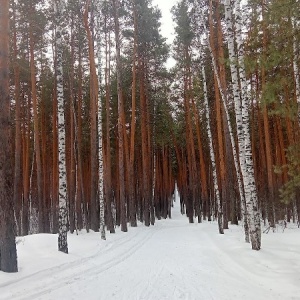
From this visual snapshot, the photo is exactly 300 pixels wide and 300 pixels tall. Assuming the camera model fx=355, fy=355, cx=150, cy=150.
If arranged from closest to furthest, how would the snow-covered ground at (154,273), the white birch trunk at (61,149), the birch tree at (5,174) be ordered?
the snow-covered ground at (154,273) < the birch tree at (5,174) < the white birch trunk at (61,149)

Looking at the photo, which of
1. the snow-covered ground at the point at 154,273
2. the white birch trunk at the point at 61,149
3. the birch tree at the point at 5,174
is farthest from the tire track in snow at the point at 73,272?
the white birch trunk at the point at 61,149

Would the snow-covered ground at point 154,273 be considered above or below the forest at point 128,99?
below

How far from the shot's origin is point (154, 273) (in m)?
8.55

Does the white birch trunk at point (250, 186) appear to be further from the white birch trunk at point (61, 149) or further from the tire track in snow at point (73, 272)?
the white birch trunk at point (61, 149)

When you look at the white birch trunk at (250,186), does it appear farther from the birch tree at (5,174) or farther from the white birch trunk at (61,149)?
the birch tree at (5,174)

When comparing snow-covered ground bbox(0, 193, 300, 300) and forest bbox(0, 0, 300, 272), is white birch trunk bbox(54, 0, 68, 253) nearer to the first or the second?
forest bbox(0, 0, 300, 272)

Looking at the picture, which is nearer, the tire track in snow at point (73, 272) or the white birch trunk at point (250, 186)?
the tire track in snow at point (73, 272)

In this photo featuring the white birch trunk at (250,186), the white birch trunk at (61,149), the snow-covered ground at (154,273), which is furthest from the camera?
the white birch trunk at (61,149)

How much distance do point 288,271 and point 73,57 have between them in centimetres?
1942

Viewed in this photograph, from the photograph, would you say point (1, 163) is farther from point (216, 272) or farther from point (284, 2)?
point (284, 2)

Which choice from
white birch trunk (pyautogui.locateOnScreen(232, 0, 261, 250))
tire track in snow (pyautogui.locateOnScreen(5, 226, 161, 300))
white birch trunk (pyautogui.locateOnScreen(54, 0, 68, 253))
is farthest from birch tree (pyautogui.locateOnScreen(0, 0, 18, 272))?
white birch trunk (pyautogui.locateOnScreen(232, 0, 261, 250))

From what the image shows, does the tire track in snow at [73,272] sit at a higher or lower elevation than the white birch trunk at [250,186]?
lower

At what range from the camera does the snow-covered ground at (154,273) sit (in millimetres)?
6590

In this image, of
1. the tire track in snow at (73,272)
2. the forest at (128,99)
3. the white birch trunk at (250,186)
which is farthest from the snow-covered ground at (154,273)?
the forest at (128,99)
